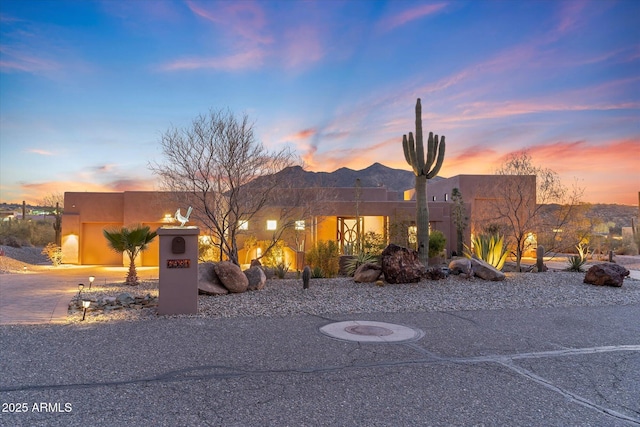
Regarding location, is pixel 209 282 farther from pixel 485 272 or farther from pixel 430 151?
pixel 430 151

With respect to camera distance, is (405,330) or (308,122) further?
(308,122)

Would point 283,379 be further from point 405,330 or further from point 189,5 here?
point 189,5

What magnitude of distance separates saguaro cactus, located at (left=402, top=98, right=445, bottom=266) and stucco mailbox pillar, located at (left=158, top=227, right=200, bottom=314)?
733cm

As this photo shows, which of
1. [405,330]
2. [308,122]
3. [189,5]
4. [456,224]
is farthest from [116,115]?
[456,224]

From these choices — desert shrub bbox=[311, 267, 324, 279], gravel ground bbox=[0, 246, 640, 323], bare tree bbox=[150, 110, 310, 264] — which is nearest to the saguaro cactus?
gravel ground bbox=[0, 246, 640, 323]

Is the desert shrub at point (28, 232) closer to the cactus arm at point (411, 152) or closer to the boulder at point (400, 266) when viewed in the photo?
the cactus arm at point (411, 152)

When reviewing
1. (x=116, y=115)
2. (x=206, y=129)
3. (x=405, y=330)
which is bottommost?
(x=405, y=330)

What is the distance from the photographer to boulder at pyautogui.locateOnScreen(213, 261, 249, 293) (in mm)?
9711

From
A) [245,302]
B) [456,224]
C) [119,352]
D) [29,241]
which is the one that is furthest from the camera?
[29,241]

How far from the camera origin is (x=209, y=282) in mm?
9672

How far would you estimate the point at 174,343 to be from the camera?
5.59 meters

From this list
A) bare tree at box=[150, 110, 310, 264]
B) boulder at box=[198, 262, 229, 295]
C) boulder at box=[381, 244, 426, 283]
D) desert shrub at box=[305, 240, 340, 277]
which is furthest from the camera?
desert shrub at box=[305, 240, 340, 277]

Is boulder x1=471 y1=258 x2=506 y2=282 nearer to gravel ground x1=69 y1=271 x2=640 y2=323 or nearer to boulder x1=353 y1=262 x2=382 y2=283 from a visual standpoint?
gravel ground x1=69 y1=271 x2=640 y2=323

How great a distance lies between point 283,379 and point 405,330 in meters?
2.84
